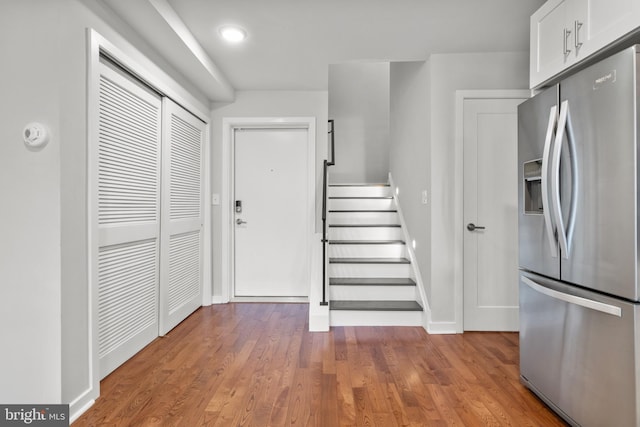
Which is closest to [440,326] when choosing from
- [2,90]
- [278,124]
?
[278,124]

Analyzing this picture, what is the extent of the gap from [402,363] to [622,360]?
1294 millimetres

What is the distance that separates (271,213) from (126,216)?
5.97 ft

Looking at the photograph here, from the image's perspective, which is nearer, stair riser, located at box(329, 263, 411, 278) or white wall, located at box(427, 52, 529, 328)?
white wall, located at box(427, 52, 529, 328)

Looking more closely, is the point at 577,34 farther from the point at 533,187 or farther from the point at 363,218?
the point at 363,218

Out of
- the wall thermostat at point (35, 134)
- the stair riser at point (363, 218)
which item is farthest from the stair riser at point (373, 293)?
the wall thermostat at point (35, 134)

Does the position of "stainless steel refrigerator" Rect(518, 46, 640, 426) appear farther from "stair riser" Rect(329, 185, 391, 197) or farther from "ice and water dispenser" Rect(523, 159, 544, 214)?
"stair riser" Rect(329, 185, 391, 197)

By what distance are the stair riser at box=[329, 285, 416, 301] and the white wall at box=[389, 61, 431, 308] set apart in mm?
254

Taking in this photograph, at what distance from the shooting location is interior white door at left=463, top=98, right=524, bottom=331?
10.1 feet

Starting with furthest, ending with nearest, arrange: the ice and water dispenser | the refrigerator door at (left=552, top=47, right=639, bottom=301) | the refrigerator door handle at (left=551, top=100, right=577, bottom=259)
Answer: the ice and water dispenser
the refrigerator door handle at (left=551, top=100, right=577, bottom=259)
the refrigerator door at (left=552, top=47, right=639, bottom=301)

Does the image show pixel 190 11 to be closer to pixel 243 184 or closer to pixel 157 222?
pixel 157 222

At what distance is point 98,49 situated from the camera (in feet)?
Result: 6.59

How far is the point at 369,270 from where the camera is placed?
12.1 ft

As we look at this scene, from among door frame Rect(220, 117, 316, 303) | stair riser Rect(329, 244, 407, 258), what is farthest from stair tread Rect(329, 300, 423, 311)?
door frame Rect(220, 117, 316, 303)

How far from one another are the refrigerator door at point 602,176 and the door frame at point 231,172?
259 cm
